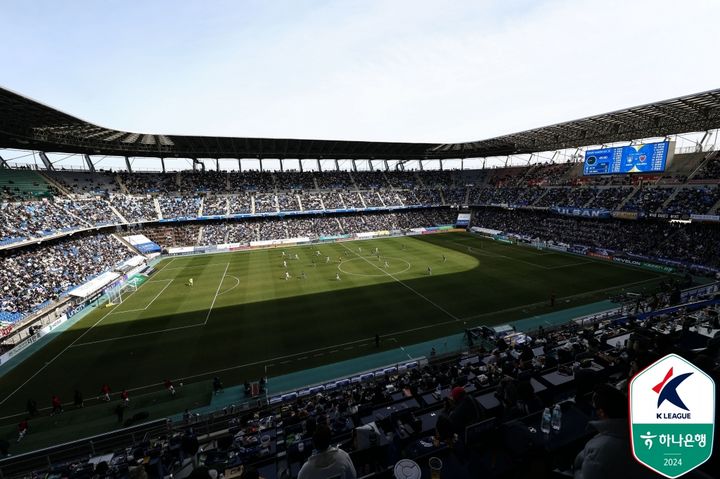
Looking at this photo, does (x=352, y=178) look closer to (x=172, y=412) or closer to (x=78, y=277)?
(x=78, y=277)

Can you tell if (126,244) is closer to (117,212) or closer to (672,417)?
(117,212)

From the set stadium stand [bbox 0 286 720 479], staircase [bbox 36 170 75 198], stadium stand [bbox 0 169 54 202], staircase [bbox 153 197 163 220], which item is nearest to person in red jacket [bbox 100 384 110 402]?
stadium stand [bbox 0 286 720 479]

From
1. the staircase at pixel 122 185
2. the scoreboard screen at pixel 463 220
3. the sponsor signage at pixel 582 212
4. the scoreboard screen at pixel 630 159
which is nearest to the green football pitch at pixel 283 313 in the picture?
the sponsor signage at pixel 582 212

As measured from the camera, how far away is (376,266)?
4153 cm

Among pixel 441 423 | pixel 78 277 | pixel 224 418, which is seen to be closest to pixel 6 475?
pixel 224 418

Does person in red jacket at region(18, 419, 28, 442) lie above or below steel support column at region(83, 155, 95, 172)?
below

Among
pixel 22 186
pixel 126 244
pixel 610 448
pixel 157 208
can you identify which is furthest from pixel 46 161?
pixel 610 448

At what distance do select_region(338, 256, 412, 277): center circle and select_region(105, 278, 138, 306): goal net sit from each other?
2346 cm

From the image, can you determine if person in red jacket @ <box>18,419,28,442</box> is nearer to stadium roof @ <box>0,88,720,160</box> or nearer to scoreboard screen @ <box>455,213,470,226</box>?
stadium roof @ <box>0,88,720,160</box>

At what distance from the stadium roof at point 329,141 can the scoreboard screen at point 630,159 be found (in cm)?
330

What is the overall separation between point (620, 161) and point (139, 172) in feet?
268

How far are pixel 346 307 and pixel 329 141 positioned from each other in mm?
40416

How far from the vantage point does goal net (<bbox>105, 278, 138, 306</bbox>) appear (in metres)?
32.5

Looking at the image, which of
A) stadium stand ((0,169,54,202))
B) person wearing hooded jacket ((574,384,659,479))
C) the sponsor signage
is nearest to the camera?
person wearing hooded jacket ((574,384,659,479))
